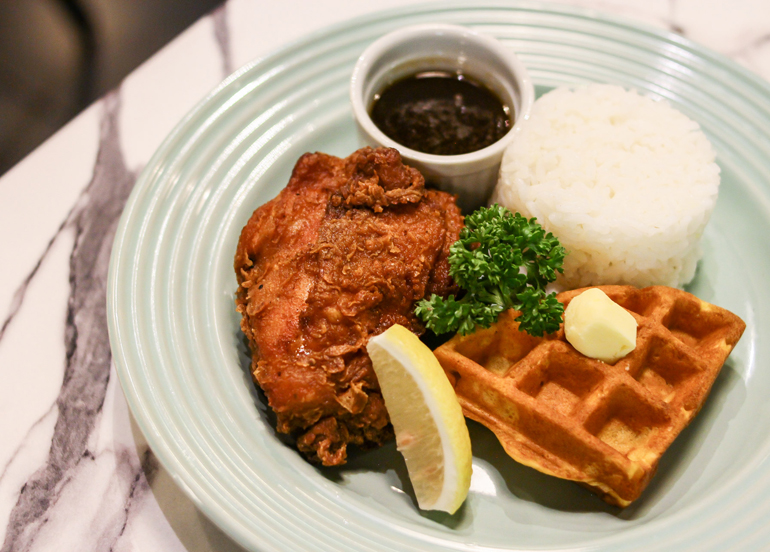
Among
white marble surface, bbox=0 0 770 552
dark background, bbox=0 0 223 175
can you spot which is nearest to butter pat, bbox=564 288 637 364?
white marble surface, bbox=0 0 770 552

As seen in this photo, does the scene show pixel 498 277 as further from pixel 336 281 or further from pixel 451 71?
pixel 451 71

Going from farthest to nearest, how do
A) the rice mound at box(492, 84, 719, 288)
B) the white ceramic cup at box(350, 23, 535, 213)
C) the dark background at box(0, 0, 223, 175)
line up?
1. the dark background at box(0, 0, 223, 175)
2. the white ceramic cup at box(350, 23, 535, 213)
3. the rice mound at box(492, 84, 719, 288)

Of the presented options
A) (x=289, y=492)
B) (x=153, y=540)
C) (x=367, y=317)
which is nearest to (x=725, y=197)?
(x=367, y=317)

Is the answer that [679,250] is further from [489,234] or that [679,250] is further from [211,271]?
[211,271]

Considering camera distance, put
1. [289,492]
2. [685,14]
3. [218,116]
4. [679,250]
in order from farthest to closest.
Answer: [685,14], [218,116], [679,250], [289,492]

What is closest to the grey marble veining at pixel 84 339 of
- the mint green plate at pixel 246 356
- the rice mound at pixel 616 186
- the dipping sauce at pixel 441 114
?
the mint green plate at pixel 246 356

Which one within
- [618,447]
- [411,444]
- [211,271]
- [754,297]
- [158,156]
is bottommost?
[754,297]

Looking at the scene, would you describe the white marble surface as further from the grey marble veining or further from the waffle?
the waffle
